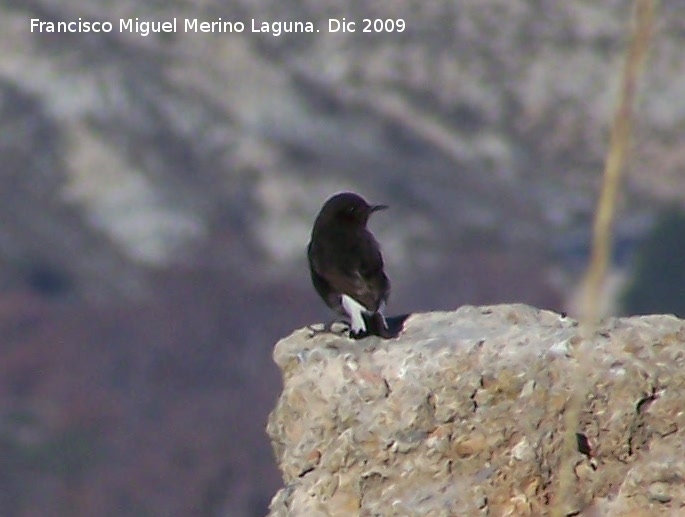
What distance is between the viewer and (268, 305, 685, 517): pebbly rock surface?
303 cm

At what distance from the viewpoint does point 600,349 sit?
3186 mm

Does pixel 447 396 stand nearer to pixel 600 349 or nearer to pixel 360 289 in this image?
pixel 600 349

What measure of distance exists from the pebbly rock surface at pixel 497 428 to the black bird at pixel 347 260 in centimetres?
Result: 99

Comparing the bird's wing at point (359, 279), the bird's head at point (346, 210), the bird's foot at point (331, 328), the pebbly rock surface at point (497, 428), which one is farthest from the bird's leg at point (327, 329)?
the bird's head at point (346, 210)

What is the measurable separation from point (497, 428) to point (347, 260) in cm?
190

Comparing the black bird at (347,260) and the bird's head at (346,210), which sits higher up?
the bird's head at (346,210)

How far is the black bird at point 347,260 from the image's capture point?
15.0 ft

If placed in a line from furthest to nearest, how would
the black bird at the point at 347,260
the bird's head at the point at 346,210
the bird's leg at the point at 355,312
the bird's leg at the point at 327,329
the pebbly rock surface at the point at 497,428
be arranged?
the bird's head at the point at 346,210
the black bird at the point at 347,260
the bird's leg at the point at 355,312
the bird's leg at the point at 327,329
the pebbly rock surface at the point at 497,428

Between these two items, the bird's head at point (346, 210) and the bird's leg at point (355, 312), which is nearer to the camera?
the bird's leg at point (355, 312)

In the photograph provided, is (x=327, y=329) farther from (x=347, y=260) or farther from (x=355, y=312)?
(x=347, y=260)

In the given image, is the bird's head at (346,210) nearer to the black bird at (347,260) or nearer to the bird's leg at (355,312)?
the black bird at (347,260)

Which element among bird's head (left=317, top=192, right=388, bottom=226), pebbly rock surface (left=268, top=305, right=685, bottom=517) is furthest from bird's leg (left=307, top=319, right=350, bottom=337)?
bird's head (left=317, top=192, right=388, bottom=226)

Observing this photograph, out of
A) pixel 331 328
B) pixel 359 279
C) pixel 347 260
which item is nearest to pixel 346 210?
pixel 347 260

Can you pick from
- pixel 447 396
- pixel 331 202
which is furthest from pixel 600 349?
pixel 331 202
